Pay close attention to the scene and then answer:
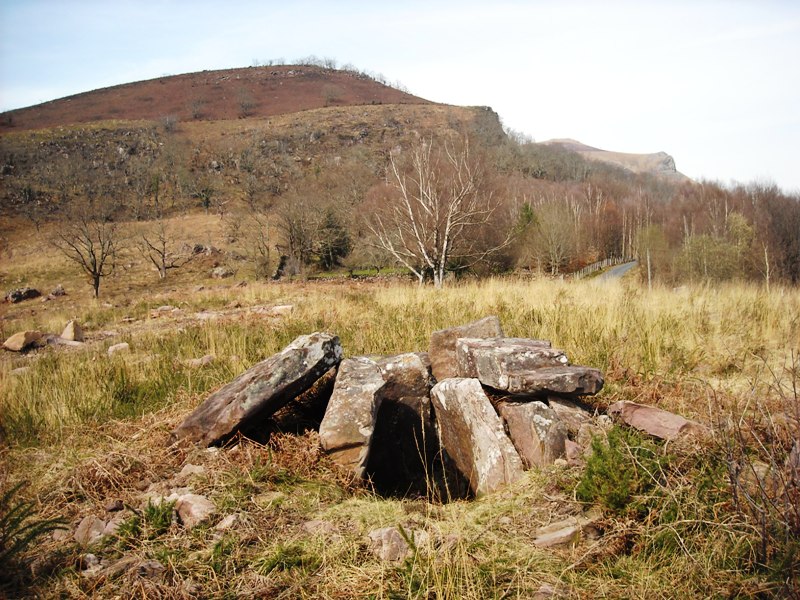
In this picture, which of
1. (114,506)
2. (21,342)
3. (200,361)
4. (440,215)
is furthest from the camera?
(440,215)

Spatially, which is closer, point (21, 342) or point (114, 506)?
point (114, 506)

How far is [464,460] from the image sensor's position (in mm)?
4559

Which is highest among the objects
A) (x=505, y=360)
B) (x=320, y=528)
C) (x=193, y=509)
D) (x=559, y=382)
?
(x=505, y=360)

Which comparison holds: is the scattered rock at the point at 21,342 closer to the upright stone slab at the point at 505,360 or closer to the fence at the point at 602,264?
the upright stone slab at the point at 505,360

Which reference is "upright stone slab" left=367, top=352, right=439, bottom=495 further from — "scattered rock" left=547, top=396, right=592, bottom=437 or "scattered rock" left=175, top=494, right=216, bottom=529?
"scattered rock" left=175, top=494, right=216, bottom=529

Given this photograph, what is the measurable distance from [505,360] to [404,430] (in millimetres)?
1327

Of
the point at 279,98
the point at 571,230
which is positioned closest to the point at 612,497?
the point at 571,230

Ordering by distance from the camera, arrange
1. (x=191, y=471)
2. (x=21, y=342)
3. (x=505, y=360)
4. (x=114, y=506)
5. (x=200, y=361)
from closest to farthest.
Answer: (x=114, y=506) → (x=191, y=471) → (x=505, y=360) → (x=200, y=361) → (x=21, y=342)

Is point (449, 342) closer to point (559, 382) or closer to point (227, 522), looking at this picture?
point (559, 382)

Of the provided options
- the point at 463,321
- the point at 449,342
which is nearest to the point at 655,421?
the point at 449,342

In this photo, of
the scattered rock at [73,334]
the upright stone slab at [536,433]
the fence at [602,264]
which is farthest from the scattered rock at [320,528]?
the fence at [602,264]

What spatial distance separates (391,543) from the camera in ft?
9.23

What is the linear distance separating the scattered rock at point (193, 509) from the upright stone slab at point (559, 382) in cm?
270

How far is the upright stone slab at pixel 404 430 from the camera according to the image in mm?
4902
